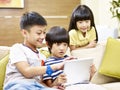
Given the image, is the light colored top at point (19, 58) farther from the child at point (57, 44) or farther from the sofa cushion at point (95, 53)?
the sofa cushion at point (95, 53)

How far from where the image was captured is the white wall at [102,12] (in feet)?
13.6

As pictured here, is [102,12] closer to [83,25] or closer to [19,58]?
[83,25]

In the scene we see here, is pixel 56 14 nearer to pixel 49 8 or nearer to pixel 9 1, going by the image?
pixel 49 8

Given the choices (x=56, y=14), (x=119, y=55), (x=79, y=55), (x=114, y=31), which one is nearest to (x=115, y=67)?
(x=119, y=55)

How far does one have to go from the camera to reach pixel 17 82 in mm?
1398

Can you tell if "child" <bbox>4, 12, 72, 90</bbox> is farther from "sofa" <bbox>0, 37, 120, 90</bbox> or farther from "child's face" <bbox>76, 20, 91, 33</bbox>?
"child's face" <bbox>76, 20, 91, 33</bbox>

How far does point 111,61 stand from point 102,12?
2.57 m

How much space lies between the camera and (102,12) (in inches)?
176

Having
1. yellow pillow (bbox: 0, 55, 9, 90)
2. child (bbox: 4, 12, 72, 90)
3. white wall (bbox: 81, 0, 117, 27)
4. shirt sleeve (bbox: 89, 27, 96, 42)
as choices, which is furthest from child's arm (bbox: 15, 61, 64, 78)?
white wall (bbox: 81, 0, 117, 27)

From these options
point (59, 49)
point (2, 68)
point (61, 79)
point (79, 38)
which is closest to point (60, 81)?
point (61, 79)

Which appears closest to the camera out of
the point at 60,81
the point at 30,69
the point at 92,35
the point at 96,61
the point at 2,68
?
the point at 30,69

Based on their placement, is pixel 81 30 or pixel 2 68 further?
pixel 81 30

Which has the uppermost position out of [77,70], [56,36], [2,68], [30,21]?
[30,21]

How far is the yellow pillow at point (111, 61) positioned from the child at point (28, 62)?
2.10 feet
